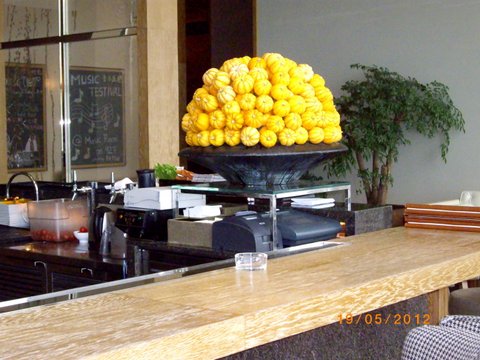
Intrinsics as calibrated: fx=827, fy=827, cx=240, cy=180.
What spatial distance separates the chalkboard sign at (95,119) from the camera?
6.80 meters

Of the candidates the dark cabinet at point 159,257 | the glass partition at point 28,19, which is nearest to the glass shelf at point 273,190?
the dark cabinet at point 159,257

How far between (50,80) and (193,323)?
18.8 feet

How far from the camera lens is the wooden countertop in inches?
62.7

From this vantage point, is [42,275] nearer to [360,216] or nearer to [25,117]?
[360,216]

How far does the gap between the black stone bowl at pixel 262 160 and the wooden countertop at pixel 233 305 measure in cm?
45

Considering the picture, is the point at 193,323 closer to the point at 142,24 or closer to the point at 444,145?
the point at 142,24

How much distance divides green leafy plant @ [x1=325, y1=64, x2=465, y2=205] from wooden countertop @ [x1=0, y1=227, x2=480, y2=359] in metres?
5.11

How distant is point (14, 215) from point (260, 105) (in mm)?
3308

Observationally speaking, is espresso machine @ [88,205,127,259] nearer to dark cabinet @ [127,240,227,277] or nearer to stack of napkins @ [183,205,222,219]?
dark cabinet @ [127,240,227,277]

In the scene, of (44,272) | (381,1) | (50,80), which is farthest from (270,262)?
(381,1)

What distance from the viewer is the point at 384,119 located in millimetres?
7773

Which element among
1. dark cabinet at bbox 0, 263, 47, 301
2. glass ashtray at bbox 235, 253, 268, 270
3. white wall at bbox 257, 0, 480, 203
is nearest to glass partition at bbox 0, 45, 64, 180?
dark cabinet at bbox 0, 263, 47, 301

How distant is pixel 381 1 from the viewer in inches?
329

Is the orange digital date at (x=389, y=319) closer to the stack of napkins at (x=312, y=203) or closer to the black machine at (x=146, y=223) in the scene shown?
the stack of napkins at (x=312, y=203)
